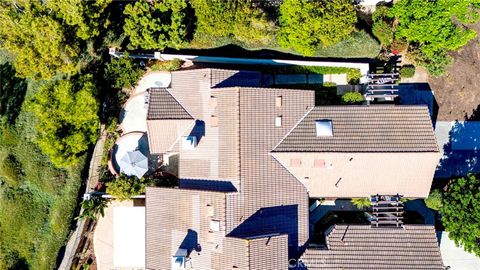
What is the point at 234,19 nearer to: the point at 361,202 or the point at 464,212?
the point at 361,202

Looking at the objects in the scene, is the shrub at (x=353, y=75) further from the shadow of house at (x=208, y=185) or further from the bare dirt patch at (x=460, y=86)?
the shadow of house at (x=208, y=185)

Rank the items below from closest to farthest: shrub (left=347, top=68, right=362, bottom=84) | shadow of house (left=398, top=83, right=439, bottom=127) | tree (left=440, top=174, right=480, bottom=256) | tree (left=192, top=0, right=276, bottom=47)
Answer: tree (left=440, top=174, right=480, bottom=256) → tree (left=192, top=0, right=276, bottom=47) → shrub (left=347, top=68, right=362, bottom=84) → shadow of house (left=398, top=83, right=439, bottom=127)

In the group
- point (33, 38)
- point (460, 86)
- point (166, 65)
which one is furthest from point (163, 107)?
point (460, 86)

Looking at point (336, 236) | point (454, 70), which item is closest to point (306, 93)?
point (336, 236)

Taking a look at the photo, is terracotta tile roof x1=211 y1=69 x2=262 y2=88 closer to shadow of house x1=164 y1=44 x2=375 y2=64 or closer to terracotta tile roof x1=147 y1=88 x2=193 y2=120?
shadow of house x1=164 y1=44 x2=375 y2=64

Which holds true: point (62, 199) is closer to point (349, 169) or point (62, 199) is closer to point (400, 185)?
point (349, 169)

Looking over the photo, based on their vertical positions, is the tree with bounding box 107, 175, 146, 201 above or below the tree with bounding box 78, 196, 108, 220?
above

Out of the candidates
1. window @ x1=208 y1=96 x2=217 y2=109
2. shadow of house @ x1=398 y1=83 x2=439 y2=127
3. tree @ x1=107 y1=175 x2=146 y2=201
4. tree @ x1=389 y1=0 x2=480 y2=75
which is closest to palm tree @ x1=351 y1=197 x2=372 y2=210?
shadow of house @ x1=398 y1=83 x2=439 y2=127
